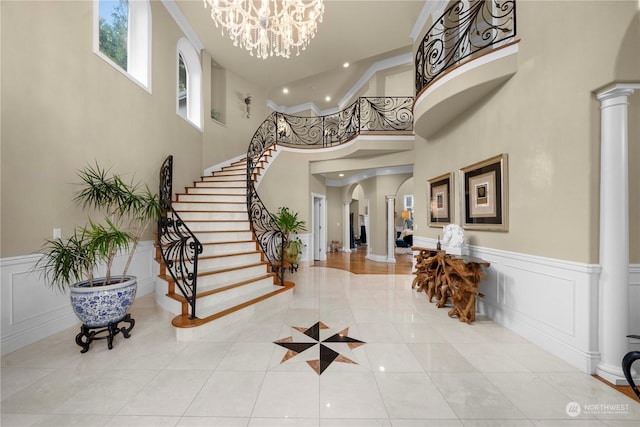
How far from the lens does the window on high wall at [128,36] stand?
3895 mm

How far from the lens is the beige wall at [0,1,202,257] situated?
8.04ft

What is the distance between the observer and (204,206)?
509cm

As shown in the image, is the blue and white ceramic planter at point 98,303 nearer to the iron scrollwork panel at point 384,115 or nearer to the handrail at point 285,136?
the handrail at point 285,136

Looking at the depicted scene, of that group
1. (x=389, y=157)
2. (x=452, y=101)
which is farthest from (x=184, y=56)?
(x=452, y=101)

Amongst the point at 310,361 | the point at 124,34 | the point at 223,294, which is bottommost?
the point at 310,361

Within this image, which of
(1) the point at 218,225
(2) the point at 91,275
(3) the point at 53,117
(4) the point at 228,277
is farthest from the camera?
(1) the point at 218,225

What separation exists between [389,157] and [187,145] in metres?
5.10

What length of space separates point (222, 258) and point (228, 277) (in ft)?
1.13

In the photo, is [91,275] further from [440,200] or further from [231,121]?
[231,121]

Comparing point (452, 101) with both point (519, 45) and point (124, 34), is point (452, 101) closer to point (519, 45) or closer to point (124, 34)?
→ point (519, 45)

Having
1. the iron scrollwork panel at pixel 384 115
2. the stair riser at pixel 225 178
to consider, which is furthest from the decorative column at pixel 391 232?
the stair riser at pixel 225 178

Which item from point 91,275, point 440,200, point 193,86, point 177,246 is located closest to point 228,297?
point 177,246

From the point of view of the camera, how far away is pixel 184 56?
613 centimetres

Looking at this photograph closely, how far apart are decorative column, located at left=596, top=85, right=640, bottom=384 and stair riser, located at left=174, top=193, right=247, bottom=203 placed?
5.24 meters
